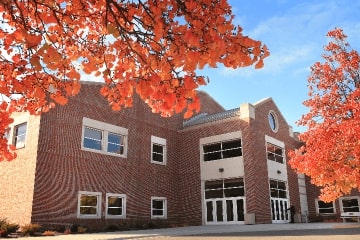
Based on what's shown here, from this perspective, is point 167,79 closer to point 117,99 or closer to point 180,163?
point 117,99

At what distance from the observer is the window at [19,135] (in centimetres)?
2092

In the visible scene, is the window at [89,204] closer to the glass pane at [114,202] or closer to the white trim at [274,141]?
the glass pane at [114,202]

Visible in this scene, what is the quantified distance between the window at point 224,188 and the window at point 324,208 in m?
10.6

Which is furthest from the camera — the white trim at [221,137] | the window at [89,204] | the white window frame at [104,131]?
the white trim at [221,137]

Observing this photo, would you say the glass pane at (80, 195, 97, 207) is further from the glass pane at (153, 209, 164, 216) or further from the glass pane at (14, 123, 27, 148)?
the glass pane at (153, 209, 164, 216)

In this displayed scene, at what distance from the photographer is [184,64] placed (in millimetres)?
5203

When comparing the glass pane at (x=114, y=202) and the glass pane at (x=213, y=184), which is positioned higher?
the glass pane at (x=213, y=184)

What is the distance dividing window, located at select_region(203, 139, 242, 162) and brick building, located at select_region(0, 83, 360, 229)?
0.25 feet

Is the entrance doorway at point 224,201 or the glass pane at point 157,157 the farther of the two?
the glass pane at point 157,157

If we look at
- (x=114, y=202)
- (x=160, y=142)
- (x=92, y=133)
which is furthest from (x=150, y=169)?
(x=92, y=133)

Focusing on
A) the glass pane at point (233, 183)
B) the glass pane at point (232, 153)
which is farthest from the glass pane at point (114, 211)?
the glass pane at point (232, 153)

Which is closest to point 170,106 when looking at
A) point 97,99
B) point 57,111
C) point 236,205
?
point 57,111

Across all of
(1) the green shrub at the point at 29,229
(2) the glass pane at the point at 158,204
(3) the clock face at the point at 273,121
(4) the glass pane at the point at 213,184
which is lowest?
(1) the green shrub at the point at 29,229

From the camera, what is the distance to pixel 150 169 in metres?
25.9
